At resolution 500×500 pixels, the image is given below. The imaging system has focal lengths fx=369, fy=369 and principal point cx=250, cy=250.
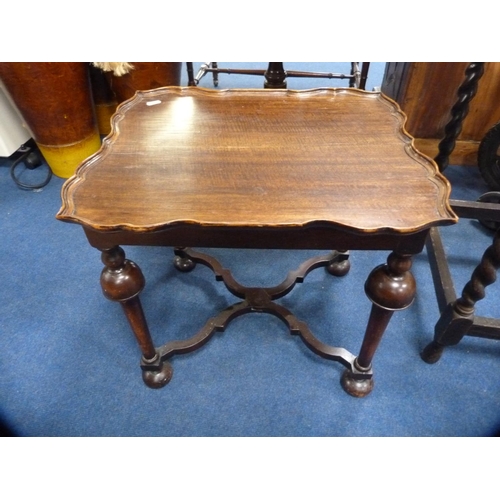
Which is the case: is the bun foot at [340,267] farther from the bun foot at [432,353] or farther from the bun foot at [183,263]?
the bun foot at [183,263]

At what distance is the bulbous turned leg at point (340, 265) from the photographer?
3.91ft

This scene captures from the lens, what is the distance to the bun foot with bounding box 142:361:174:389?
94 cm

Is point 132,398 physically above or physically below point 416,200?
below

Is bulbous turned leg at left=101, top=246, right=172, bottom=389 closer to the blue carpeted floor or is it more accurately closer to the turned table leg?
the blue carpeted floor

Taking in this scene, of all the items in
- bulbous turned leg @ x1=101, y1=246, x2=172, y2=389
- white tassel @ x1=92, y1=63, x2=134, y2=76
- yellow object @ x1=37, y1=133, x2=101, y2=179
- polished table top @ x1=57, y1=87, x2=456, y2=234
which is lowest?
yellow object @ x1=37, y1=133, x2=101, y2=179

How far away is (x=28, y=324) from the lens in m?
1.10

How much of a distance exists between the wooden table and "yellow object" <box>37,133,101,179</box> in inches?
34.2

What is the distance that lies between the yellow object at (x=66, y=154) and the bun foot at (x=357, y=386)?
138 cm

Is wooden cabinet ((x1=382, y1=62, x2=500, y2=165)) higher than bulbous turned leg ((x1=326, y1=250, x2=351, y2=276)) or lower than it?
higher

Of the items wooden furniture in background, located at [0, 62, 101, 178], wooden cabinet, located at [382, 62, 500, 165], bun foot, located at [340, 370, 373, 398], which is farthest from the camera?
wooden cabinet, located at [382, 62, 500, 165]

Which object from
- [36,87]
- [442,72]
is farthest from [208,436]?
[442,72]

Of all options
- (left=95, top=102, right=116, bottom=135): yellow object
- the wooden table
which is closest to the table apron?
the wooden table

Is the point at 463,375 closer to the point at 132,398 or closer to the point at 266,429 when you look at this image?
the point at 266,429

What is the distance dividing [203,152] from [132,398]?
25.0 inches
